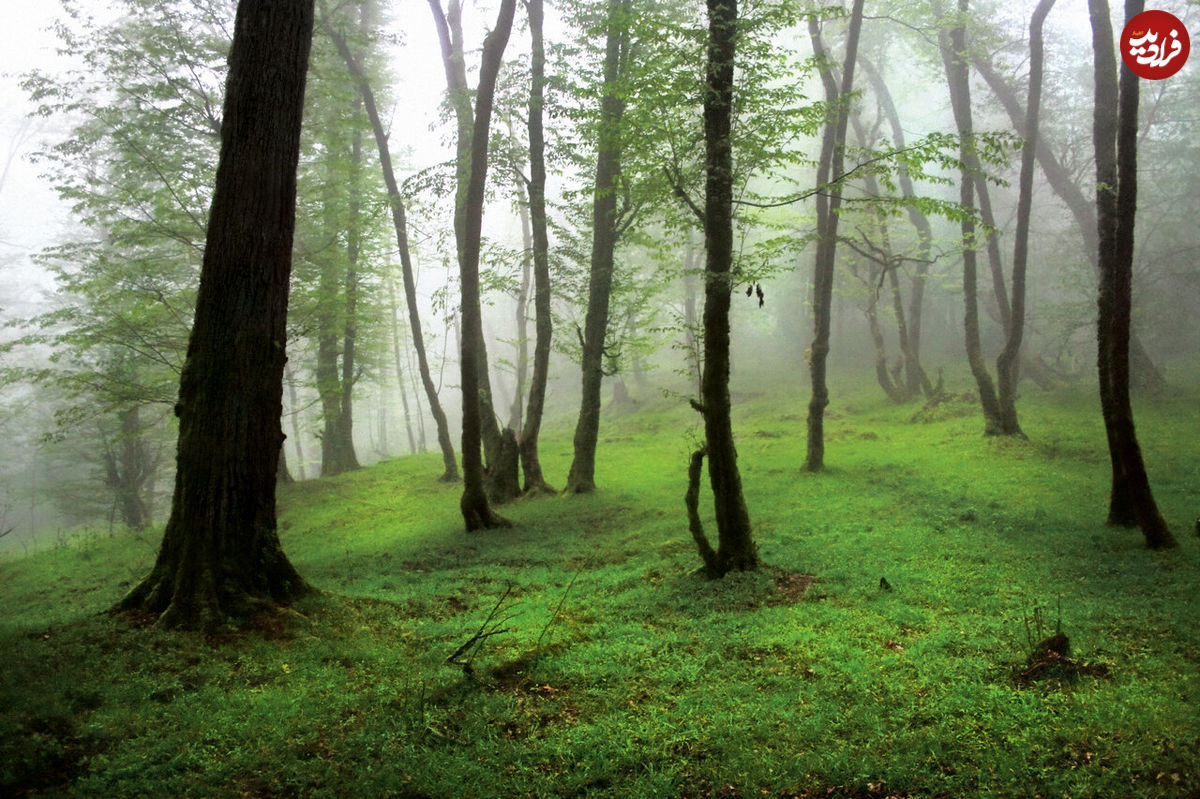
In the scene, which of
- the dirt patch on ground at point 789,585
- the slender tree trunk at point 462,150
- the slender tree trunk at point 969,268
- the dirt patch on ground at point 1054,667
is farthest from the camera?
the slender tree trunk at point 969,268

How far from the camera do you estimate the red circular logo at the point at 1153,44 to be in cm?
780

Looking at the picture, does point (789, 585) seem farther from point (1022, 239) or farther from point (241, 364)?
point (1022, 239)

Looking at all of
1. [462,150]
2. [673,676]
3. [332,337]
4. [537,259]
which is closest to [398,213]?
[462,150]

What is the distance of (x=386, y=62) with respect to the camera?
22297 mm

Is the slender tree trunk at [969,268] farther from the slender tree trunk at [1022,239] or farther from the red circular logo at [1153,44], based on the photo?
the red circular logo at [1153,44]

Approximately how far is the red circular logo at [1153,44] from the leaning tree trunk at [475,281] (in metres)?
9.64

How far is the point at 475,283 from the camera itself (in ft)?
39.9

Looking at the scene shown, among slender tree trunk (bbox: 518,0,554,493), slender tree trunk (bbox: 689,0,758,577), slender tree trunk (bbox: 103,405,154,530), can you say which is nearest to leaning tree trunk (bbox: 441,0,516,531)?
slender tree trunk (bbox: 518,0,554,493)

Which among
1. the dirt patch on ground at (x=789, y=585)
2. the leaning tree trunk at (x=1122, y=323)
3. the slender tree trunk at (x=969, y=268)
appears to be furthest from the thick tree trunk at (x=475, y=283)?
the slender tree trunk at (x=969, y=268)

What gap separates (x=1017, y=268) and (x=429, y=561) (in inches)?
595

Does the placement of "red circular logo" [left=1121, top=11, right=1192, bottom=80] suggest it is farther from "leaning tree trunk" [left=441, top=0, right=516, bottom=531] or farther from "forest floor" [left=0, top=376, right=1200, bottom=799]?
"leaning tree trunk" [left=441, top=0, right=516, bottom=531]

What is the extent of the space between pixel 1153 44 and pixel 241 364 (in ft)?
38.3

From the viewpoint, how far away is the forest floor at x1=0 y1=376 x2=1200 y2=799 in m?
3.68

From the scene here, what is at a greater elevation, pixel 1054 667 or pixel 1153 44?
pixel 1153 44
